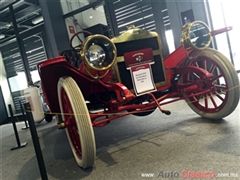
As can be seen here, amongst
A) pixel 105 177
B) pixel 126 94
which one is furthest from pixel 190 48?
pixel 105 177

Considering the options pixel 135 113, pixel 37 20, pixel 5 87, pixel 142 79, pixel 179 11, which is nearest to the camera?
pixel 142 79

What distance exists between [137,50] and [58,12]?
3973 millimetres

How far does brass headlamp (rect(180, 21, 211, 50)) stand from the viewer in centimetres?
197

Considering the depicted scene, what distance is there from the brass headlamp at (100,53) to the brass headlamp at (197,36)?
71cm

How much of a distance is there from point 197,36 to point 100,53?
965 mm

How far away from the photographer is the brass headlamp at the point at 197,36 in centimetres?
197

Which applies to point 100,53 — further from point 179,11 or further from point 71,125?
point 179,11

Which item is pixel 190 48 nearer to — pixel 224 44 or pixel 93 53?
pixel 93 53

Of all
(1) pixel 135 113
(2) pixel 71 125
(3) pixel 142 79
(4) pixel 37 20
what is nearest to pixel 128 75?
(3) pixel 142 79

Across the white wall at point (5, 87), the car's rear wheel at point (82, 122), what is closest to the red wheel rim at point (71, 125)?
the car's rear wheel at point (82, 122)

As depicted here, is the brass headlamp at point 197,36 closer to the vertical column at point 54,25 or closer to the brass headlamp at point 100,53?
the brass headlamp at point 100,53

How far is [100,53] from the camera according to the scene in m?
1.68

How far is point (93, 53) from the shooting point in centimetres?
165

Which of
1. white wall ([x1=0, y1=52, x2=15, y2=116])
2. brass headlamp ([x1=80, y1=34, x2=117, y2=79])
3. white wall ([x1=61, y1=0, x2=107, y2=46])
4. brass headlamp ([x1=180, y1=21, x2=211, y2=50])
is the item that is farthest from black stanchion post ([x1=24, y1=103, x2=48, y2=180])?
white wall ([x1=0, y1=52, x2=15, y2=116])
